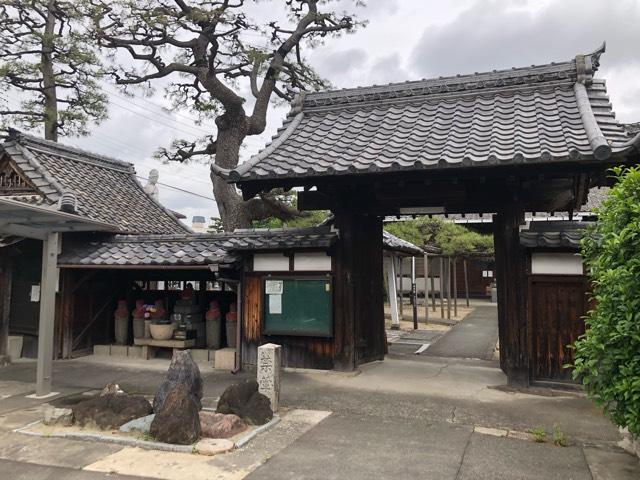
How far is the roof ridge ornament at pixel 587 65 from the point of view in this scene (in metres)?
8.73

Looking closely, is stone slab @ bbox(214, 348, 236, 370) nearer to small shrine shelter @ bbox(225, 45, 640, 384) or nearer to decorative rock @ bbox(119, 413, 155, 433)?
small shrine shelter @ bbox(225, 45, 640, 384)

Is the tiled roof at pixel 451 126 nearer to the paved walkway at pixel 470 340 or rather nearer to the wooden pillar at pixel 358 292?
the wooden pillar at pixel 358 292

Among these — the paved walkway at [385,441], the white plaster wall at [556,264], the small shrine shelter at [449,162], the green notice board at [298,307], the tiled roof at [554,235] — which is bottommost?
the paved walkway at [385,441]

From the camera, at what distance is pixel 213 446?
5.05 m

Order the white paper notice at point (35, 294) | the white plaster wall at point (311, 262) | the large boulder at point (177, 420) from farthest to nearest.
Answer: the white paper notice at point (35, 294) < the white plaster wall at point (311, 262) < the large boulder at point (177, 420)

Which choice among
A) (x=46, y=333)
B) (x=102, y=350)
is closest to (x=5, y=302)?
(x=102, y=350)

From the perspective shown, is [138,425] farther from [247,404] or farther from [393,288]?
[393,288]

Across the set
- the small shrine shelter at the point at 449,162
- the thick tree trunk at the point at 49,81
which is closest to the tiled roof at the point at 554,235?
the small shrine shelter at the point at 449,162

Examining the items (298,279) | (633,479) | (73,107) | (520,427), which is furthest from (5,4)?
(633,479)

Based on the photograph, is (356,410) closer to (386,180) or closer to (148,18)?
(386,180)

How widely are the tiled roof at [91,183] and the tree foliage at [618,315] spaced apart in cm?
996

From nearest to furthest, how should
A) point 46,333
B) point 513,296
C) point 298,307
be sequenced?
1. point 46,333
2. point 513,296
3. point 298,307

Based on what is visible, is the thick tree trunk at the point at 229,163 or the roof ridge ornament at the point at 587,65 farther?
the thick tree trunk at the point at 229,163

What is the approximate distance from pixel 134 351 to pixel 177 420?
19.9 ft
